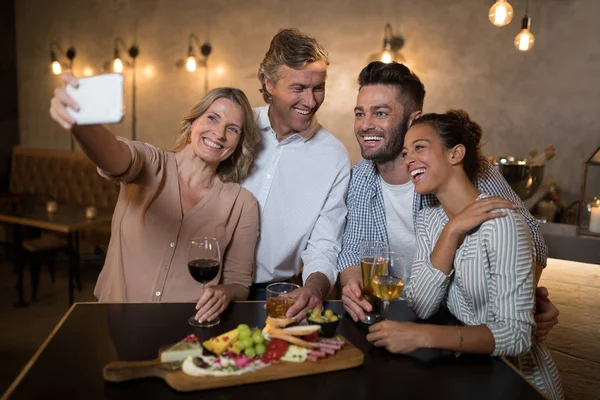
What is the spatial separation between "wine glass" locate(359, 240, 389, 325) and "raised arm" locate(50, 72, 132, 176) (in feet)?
3.11

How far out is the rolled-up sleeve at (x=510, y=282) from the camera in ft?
5.48

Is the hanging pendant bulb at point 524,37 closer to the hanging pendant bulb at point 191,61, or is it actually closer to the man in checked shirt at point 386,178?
the man in checked shirt at point 386,178

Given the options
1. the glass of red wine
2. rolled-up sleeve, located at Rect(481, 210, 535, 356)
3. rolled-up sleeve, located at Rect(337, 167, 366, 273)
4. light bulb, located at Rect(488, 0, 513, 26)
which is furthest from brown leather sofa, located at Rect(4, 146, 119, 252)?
rolled-up sleeve, located at Rect(481, 210, 535, 356)

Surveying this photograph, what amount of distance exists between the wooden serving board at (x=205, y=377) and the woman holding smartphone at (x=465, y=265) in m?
0.25

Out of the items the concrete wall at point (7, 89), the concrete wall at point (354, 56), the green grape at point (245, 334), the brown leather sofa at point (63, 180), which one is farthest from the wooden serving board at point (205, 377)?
the concrete wall at point (7, 89)

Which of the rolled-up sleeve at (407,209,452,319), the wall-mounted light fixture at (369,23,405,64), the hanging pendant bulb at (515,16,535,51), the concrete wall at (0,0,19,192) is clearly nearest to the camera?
the rolled-up sleeve at (407,209,452,319)

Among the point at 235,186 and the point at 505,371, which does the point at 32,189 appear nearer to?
the point at 235,186

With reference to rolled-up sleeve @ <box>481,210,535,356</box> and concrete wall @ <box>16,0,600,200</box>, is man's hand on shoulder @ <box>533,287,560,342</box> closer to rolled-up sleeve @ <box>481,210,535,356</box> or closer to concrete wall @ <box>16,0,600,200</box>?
rolled-up sleeve @ <box>481,210,535,356</box>

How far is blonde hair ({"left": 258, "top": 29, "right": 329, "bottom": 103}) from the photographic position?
8.54 ft

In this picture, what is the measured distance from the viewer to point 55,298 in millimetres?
5438

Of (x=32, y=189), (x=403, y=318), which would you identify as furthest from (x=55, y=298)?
(x=403, y=318)

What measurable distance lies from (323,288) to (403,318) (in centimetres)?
48

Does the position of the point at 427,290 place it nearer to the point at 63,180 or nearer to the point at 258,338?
the point at 258,338

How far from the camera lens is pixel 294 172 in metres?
2.74
